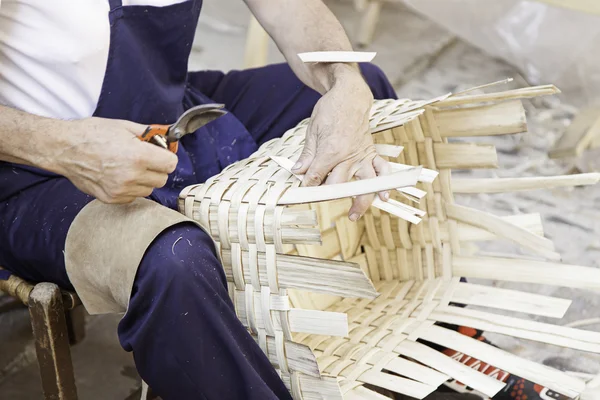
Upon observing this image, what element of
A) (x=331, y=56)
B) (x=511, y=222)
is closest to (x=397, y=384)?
(x=511, y=222)

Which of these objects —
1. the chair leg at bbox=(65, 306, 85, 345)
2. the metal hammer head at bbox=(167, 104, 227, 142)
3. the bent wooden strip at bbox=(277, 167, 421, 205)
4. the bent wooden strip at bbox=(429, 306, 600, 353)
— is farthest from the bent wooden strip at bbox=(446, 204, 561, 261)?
the chair leg at bbox=(65, 306, 85, 345)

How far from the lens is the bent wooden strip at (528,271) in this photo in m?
1.19

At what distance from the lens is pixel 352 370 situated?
3.49 feet

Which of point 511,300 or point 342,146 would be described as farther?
point 511,300

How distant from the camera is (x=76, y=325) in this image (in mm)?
1594

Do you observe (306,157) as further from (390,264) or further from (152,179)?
(390,264)

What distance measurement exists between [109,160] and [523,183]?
2.28 ft

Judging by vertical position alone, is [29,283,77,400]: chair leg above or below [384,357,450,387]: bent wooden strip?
above

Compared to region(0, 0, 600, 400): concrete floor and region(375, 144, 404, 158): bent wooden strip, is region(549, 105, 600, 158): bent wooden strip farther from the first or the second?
region(375, 144, 404, 158): bent wooden strip

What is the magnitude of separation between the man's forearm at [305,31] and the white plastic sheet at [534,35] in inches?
52.8

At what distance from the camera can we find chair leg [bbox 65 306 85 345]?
157cm

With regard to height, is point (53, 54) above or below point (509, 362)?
above

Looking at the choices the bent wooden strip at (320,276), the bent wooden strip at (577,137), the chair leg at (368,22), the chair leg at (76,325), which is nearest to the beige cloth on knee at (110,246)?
the bent wooden strip at (320,276)

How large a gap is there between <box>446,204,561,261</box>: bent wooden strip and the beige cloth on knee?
0.55 m
